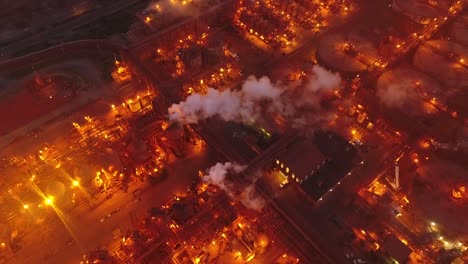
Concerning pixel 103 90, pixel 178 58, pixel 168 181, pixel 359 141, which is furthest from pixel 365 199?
pixel 103 90

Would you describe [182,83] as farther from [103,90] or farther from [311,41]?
[311,41]

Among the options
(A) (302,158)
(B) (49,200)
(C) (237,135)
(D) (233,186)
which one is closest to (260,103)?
(C) (237,135)

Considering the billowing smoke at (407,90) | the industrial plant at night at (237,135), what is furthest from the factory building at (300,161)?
the billowing smoke at (407,90)

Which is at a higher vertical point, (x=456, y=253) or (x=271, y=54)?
(x=271, y=54)

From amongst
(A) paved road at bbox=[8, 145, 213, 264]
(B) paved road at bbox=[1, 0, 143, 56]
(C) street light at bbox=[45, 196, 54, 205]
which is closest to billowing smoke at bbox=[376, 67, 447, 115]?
(A) paved road at bbox=[8, 145, 213, 264]

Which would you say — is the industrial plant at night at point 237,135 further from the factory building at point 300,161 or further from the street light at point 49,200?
the street light at point 49,200

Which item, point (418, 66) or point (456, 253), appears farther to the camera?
point (418, 66)
